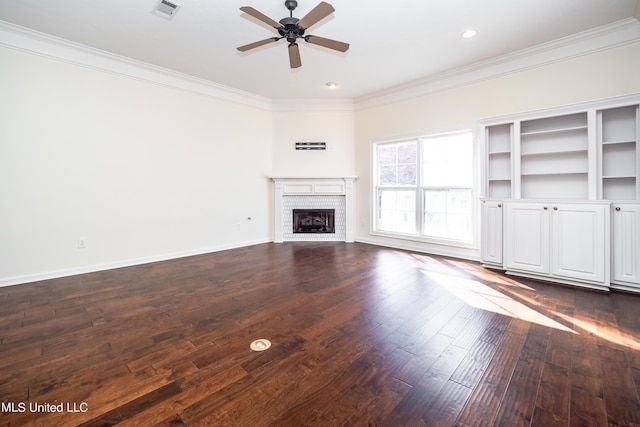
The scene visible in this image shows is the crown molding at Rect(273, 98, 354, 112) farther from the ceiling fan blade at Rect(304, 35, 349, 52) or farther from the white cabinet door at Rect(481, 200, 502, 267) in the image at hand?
the white cabinet door at Rect(481, 200, 502, 267)

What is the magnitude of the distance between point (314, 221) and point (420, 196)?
7.43 ft

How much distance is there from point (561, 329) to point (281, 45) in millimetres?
4194

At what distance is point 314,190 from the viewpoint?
599 centimetres

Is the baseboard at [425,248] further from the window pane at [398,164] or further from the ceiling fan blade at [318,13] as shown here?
the ceiling fan blade at [318,13]

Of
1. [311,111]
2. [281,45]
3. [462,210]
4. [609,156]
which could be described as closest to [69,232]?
[281,45]

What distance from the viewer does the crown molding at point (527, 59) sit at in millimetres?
3242

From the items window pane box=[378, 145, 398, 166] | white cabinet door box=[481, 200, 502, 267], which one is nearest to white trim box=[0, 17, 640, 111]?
window pane box=[378, 145, 398, 166]

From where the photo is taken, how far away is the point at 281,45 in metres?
3.70

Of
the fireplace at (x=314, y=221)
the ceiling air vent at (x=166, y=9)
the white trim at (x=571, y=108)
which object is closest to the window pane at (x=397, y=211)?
the fireplace at (x=314, y=221)

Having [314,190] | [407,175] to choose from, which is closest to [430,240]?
[407,175]

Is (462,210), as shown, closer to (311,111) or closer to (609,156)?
(609,156)

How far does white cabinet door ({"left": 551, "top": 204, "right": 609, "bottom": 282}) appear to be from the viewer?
305cm

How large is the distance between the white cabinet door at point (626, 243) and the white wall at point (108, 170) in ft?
17.6

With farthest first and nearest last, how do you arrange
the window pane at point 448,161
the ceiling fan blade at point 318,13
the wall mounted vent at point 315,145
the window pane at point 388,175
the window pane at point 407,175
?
the wall mounted vent at point 315,145 < the window pane at point 388,175 < the window pane at point 407,175 < the window pane at point 448,161 < the ceiling fan blade at point 318,13
